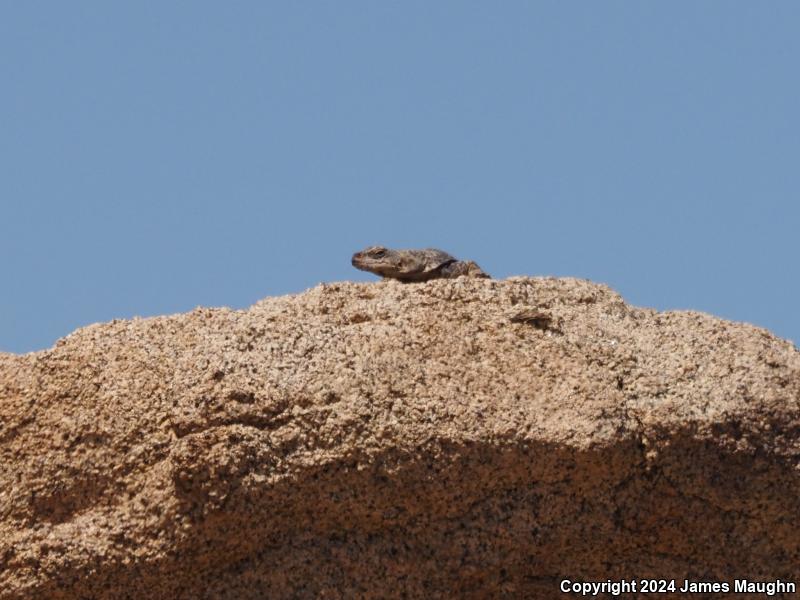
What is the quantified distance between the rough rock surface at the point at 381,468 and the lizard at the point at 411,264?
3.63m

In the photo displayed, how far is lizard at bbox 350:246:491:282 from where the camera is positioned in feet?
35.3

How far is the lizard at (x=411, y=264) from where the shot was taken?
10750 millimetres

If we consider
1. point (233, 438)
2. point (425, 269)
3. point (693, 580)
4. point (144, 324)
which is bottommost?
point (693, 580)

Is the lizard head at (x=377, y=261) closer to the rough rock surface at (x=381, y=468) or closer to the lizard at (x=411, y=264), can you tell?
the lizard at (x=411, y=264)

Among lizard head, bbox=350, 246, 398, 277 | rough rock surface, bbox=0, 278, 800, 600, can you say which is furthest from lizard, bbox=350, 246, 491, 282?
rough rock surface, bbox=0, 278, 800, 600

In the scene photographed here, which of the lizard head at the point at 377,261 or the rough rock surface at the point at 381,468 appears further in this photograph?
the lizard head at the point at 377,261

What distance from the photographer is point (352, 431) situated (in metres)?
6.67

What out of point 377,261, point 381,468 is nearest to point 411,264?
point 377,261

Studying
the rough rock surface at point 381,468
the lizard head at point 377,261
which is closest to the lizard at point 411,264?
the lizard head at point 377,261

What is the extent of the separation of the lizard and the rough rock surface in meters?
3.63

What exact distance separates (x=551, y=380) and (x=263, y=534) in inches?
57.0

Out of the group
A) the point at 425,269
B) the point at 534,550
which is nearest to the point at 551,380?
the point at 534,550

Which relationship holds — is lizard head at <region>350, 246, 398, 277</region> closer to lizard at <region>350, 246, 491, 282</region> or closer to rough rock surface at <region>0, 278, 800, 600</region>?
lizard at <region>350, 246, 491, 282</region>

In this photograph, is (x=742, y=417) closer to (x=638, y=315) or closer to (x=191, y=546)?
(x=638, y=315)
